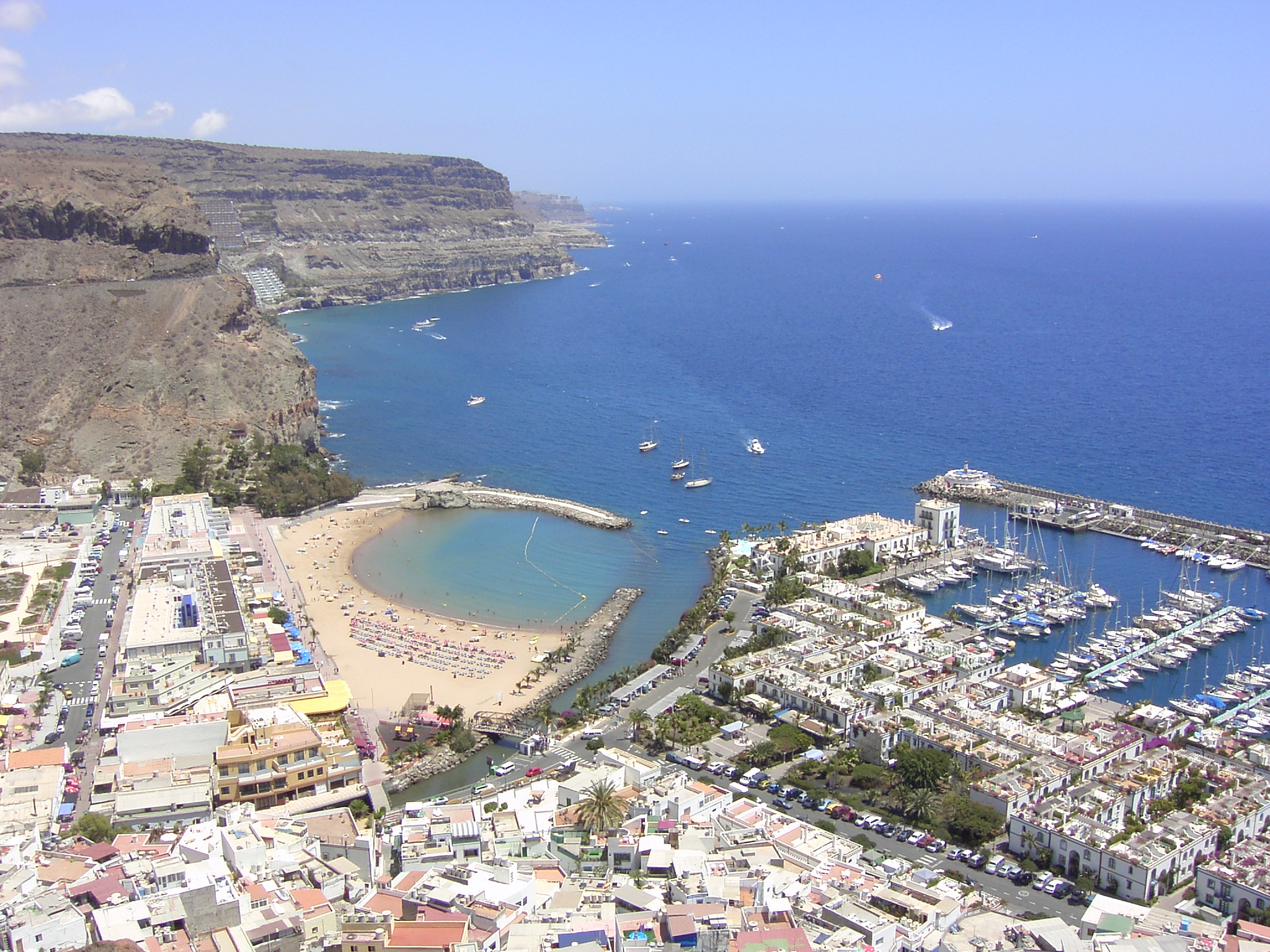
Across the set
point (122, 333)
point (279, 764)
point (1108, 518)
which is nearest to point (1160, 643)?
point (1108, 518)

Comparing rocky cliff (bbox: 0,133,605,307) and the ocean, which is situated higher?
rocky cliff (bbox: 0,133,605,307)

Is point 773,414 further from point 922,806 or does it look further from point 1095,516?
point 922,806

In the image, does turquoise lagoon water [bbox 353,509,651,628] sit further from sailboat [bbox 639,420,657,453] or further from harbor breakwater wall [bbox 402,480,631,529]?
sailboat [bbox 639,420,657,453]

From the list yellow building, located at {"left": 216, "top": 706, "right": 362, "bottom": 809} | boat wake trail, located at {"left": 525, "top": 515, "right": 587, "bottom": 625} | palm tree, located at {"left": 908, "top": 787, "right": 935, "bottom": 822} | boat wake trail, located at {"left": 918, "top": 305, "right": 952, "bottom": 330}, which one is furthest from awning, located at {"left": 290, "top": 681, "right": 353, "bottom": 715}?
boat wake trail, located at {"left": 918, "top": 305, "right": 952, "bottom": 330}

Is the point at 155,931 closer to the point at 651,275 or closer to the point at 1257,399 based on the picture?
the point at 1257,399

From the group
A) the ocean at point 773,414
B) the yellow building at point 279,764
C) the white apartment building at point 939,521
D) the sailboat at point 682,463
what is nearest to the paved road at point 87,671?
the yellow building at point 279,764

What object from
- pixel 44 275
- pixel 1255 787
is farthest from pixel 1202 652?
pixel 44 275
